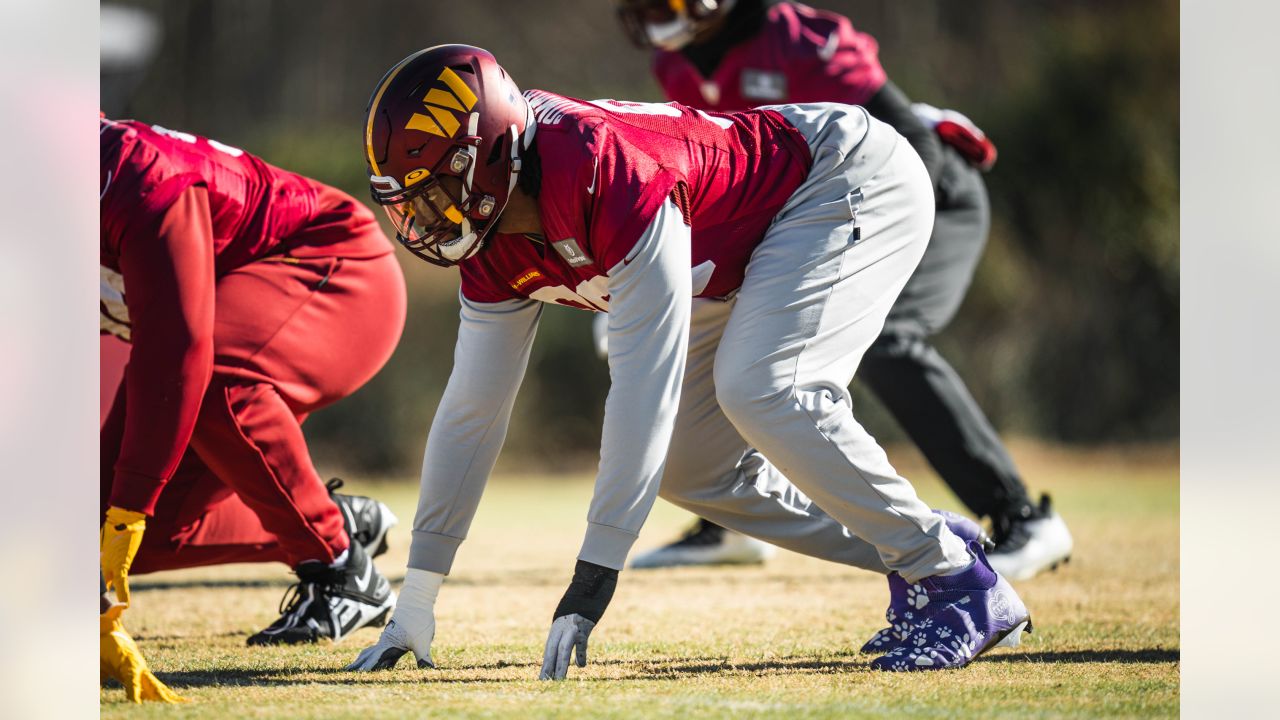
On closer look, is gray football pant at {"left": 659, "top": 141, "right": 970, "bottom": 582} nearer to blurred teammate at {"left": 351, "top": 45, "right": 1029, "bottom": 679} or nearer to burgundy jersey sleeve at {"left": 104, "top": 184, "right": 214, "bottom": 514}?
blurred teammate at {"left": 351, "top": 45, "right": 1029, "bottom": 679}

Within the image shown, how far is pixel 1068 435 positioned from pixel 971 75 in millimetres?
4180

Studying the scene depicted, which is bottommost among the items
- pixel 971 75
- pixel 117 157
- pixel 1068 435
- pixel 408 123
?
pixel 1068 435

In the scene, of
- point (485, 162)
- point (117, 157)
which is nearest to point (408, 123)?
point (485, 162)

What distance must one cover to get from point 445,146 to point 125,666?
1.23 meters

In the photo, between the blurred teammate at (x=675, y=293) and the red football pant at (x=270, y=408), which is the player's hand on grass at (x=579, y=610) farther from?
the red football pant at (x=270, y=408)

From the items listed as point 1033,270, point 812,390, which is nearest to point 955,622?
point 812,390

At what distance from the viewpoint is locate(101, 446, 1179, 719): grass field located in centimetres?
266

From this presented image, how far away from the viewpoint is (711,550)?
5453 mm

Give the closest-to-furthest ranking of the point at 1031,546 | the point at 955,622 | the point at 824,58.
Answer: the point at 955,622
the point at 1031,546
the point at 824,58

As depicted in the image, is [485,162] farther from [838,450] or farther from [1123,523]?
[1123,523]

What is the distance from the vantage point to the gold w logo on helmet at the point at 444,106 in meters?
2.79

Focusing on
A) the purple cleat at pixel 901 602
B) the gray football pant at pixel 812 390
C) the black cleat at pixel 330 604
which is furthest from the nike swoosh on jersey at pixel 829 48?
the black cleat at pixel 330 604

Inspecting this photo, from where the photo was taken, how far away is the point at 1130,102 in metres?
11.0

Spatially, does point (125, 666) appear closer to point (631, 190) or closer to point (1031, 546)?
point (631, 190)
